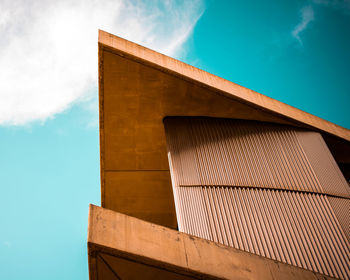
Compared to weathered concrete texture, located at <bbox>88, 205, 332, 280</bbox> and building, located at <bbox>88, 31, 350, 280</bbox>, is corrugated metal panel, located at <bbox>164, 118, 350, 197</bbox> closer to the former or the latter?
building, located at <bbox>88, 31, 350, 280</bbox>

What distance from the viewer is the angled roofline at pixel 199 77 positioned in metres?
7.88

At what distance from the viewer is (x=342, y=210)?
7.73m

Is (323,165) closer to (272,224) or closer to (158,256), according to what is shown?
(272,224)

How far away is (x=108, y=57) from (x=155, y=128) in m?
3.07

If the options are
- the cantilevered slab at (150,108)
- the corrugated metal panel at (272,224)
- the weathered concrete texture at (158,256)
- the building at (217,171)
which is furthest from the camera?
the cantilevered slab at (150,108)

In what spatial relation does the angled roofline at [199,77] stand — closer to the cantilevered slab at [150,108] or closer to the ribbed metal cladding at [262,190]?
the cantilevered slab at [150,108]

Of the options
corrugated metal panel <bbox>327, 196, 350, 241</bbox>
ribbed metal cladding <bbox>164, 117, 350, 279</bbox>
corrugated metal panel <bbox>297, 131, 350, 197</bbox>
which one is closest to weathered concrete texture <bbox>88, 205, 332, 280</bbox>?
ribbed metal cladding <bbox>164, 117, 350, 279</bbox>

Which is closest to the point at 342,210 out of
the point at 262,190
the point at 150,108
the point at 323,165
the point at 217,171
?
Result: the point at 323,165

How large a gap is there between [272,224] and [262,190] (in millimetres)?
1038

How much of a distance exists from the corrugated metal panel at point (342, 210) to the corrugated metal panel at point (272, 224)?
0.77 feet

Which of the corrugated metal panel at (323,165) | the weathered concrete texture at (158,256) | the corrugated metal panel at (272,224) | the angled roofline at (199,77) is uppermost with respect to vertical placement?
the angled roofline at (199,77)

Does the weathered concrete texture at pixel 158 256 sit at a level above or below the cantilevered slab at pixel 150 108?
below

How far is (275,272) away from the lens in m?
4.60

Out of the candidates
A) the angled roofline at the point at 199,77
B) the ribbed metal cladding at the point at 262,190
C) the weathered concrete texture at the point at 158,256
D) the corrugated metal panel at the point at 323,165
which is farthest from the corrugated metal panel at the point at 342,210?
the weathered concrete texture at the point at 158,256
